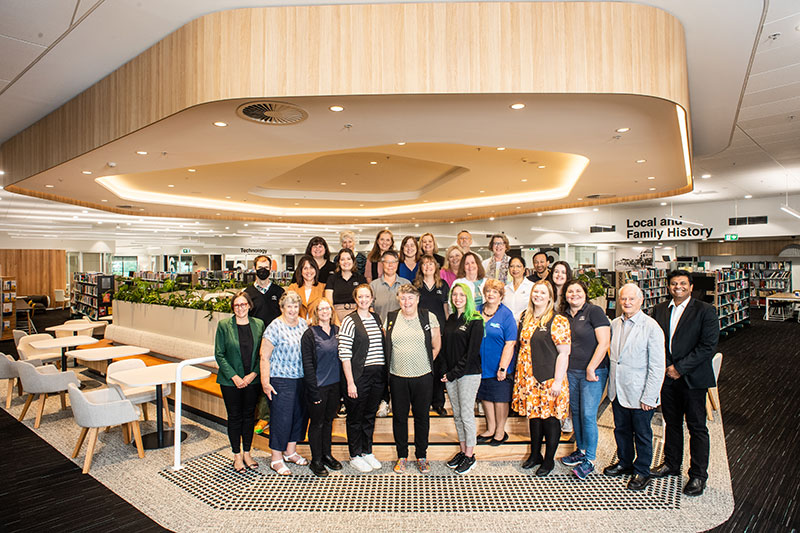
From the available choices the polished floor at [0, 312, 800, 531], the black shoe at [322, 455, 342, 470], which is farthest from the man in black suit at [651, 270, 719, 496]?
the black shoe at [322, 455, 342, 470]

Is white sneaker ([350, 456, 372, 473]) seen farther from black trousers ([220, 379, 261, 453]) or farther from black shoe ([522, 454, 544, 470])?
black shoe ([522, 454, 544, 470])

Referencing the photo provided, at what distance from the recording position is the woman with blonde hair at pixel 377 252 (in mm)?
5008

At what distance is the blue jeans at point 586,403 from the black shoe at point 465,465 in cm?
99

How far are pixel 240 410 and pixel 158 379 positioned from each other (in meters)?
1.16

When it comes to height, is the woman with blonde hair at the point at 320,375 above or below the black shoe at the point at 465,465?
above

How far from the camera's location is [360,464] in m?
4.00

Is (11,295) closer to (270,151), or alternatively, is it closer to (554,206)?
(270,151)

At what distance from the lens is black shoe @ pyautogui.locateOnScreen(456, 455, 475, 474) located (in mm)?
3970

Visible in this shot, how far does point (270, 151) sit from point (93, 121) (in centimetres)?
180

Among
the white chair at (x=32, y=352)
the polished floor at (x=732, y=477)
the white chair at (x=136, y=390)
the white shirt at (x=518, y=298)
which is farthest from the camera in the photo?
the white chair at (x=32, y=352)

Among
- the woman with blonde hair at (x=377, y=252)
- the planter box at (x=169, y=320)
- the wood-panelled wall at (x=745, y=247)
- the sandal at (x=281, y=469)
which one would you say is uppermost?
the wood-panelled wall at (x=745, y=247)

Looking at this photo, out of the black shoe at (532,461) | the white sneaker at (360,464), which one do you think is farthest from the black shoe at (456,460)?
the white sneaker at (360,464)

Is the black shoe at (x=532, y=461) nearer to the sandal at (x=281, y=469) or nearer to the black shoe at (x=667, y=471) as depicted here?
the black shoe at (x=667, y=471)

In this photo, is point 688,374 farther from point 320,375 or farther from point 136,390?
point 136,390
